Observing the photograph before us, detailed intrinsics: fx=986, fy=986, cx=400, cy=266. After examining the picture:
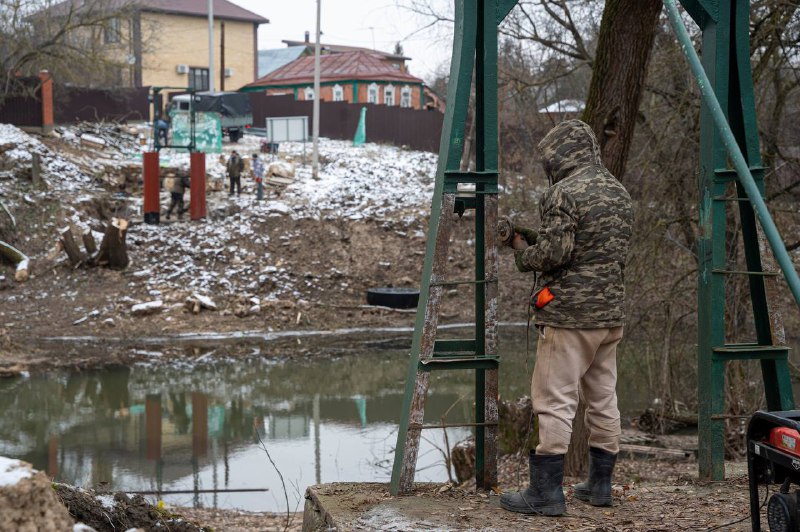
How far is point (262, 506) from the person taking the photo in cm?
1013

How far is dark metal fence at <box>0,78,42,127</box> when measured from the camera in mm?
31156

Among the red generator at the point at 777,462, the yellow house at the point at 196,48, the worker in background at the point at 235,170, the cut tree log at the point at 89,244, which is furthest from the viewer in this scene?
the yellow house at the point at 196,48

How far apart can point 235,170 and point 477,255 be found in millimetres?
23498

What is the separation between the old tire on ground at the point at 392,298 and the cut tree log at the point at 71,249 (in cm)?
679

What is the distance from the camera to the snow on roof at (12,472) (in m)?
3.17

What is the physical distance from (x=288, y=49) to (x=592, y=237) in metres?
61.8

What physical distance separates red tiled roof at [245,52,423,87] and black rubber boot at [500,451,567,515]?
46146mm

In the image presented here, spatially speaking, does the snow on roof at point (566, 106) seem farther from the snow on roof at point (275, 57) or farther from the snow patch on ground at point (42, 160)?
the snow on roof at point (275, 57)

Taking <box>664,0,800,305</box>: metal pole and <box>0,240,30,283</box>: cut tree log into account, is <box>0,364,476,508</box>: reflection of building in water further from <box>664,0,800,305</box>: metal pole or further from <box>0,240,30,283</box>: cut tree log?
<box>664,0,800,305</box>: metal pole

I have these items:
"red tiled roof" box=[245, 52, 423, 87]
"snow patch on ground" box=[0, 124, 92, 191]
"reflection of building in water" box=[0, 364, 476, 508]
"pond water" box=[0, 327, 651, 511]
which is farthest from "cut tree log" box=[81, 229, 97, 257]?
"red tiled roof" box=[245, 52, 423, 87]

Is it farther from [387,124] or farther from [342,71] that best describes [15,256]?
[342,71]

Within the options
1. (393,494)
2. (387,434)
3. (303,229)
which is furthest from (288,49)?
(393,494)

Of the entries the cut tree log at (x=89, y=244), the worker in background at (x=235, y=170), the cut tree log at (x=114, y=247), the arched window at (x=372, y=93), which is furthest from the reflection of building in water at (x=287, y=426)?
the arched window at (x=372, y=93)

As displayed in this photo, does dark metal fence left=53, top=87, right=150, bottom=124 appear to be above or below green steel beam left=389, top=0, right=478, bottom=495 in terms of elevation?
above
